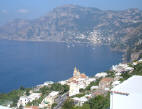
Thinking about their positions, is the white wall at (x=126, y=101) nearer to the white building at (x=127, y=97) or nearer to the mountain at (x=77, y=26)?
the white building at (x=127, y=97)

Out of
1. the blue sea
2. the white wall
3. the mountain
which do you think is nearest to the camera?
the white wall

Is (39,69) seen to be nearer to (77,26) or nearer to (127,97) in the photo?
(127,97)

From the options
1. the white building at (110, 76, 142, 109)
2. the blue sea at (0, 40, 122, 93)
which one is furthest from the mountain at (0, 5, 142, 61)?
the white building at (110, 76, 142, 109)

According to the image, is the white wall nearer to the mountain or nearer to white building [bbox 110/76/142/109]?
white building [bbox 110/76/142/109]

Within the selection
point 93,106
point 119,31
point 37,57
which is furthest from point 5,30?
point 93,106

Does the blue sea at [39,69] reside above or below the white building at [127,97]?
below

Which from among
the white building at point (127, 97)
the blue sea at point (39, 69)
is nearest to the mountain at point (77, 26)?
the blue sea at point (39, 69)
